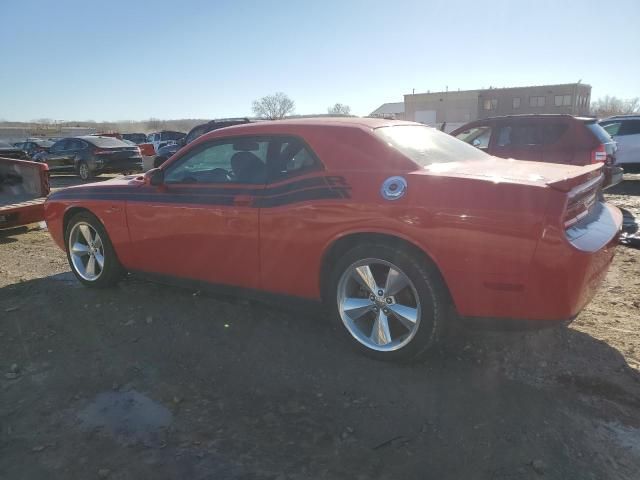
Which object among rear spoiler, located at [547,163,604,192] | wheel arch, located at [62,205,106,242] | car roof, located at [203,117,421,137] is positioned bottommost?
wheel arch, located at [62,205,106,242]

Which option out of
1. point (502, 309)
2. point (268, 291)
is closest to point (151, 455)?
point (268, 291)

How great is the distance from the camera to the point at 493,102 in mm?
64375

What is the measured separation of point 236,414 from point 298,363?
0.67 metres

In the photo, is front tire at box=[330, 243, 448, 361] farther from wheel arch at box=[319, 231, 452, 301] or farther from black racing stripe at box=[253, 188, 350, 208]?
black racing stripe at box=[253, 188, 350, 208]

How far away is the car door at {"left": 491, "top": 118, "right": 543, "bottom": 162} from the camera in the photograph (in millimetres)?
8156

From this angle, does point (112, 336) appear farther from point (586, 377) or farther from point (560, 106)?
point (560, 106)

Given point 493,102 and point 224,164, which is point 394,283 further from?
point 493,102

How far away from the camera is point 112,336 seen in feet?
12.8

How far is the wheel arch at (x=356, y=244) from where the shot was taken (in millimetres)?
3051

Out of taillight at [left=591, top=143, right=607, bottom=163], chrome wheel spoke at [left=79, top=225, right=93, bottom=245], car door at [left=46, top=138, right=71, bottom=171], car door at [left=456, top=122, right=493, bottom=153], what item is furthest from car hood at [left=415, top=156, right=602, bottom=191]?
car door at [left=46, top=138, right=71, bottom=171]

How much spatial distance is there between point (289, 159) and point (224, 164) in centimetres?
70

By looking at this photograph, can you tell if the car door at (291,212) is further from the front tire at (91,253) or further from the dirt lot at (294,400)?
the front tire at (91,253)

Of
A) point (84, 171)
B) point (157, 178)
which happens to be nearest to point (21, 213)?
point (157, 178)

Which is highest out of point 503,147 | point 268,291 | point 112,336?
point 503,147
